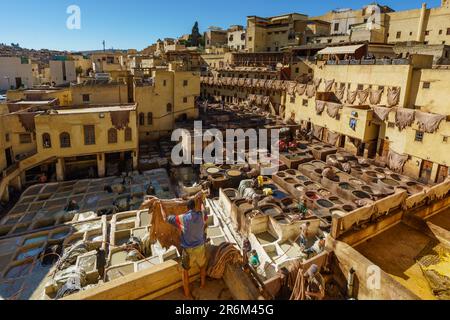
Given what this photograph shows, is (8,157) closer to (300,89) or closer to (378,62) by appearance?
(300,89)

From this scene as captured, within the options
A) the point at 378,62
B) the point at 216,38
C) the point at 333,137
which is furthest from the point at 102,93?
the point at 216,38

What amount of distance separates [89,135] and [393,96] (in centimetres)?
2857

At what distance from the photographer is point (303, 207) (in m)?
19.7

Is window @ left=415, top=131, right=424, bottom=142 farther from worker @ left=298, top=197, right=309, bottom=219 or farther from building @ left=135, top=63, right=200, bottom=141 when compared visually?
building @ left=135, top=63, right=200, bottom=141

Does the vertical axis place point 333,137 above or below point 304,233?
above

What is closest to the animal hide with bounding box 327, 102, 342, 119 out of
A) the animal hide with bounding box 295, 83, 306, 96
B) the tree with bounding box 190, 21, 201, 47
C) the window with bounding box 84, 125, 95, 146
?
the animal hide with bounding box 295, 83, 306, 96

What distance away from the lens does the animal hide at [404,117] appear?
25.3 meters

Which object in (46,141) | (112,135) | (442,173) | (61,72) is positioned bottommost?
(442,173)

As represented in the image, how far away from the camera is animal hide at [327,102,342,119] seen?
106ft

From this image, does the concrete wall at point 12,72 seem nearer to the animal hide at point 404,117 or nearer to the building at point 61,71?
the building at point 61,71

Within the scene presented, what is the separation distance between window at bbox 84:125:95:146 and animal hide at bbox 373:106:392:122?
2669 cm

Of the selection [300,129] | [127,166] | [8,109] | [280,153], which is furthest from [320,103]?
[8,109]

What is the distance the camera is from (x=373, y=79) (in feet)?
→ 99.5
